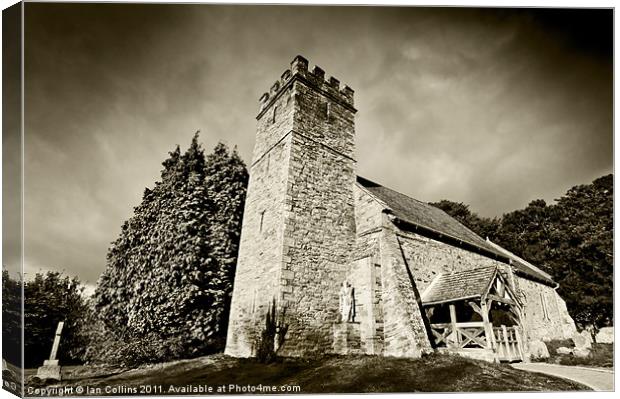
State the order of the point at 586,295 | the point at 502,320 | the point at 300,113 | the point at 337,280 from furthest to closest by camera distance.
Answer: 1. the point at 586,295
2. the point at 502,320
3. the point at 300,113
4. the point at 337,280

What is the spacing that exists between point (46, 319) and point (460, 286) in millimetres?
12688

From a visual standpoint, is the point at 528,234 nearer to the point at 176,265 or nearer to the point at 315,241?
the point at 315,241

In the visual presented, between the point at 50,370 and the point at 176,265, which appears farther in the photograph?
A: the point at 176,265

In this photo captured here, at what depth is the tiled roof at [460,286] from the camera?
415 inches

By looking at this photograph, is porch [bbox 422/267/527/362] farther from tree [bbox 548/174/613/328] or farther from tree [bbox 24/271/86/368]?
tree [bbox 24/271/86/368]

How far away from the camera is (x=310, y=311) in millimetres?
10102

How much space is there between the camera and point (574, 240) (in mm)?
15414

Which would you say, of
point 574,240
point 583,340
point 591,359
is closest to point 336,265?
point 591,359

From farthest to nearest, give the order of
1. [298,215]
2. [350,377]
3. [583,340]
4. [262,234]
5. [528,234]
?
[528,234] → [583,340] → [262,234] → [298,215] → [350,377]

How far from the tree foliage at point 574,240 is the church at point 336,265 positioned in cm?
327

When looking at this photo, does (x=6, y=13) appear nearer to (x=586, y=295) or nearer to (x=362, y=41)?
(x=362, y=41)

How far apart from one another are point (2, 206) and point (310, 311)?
8025 millimetres

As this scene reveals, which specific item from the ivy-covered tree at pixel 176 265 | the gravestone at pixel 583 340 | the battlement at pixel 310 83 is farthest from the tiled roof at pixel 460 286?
the gravestone at pixel 583 340

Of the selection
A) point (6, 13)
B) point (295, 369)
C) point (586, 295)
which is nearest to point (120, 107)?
point (6, 13)
